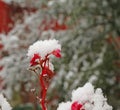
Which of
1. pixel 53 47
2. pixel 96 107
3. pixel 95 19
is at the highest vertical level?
pixel 95 19

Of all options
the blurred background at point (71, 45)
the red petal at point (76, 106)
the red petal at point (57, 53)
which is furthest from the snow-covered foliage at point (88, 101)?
the blurred background at point (71, 45)

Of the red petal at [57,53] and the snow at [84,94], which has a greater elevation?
the red petal at [57,53]

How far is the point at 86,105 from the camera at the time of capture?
1.08 m

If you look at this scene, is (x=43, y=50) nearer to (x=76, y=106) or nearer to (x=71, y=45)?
(x=76, y=106)

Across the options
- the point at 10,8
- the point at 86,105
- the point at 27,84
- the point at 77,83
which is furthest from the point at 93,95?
the point at 10,8

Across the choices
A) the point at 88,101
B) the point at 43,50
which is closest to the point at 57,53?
the point at 43,50

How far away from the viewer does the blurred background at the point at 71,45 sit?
3998 mm

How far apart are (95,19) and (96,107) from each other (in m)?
3.22

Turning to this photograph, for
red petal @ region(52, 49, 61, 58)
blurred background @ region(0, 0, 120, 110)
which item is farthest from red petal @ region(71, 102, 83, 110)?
blurred background @ region(0, 0, 120, 110)

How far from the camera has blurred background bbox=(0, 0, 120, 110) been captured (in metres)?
4.00

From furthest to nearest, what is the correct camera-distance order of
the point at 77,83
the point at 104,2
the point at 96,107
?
the point at 104,2 → the point at 77,83 → the point at 96,107

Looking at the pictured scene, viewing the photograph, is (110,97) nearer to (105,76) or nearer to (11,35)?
(105,76)

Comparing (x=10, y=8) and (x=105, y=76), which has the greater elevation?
(x=10, y=8)

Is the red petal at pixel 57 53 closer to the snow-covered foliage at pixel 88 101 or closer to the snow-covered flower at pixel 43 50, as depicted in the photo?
the snow-covered flower at pixel 43 50
